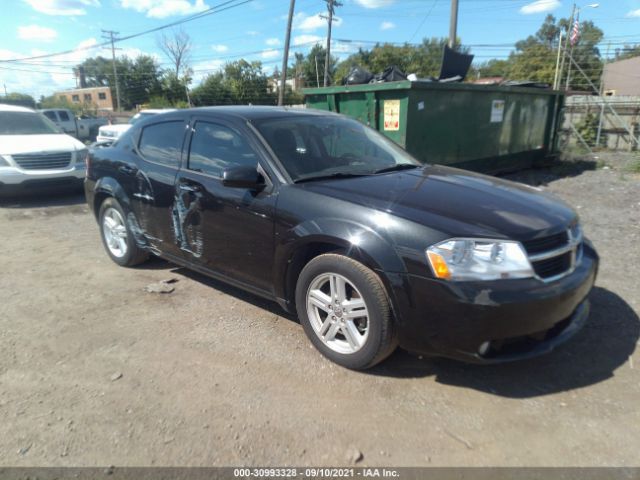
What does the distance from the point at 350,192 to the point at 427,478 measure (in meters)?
1.66

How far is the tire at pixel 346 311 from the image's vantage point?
2660mm

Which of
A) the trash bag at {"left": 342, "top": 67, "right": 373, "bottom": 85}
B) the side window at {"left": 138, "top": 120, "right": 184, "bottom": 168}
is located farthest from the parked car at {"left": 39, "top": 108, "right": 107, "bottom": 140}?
the side window at {"left": 138, "top": 120, "right": 184, "bottom": 168}

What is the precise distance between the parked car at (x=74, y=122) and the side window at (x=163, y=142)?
1791 cm

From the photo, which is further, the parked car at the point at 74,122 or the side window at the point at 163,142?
the parked car at the point at 74,122

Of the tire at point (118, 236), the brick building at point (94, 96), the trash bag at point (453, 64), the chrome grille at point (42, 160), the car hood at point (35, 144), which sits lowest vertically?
the tire at point (118, 236)

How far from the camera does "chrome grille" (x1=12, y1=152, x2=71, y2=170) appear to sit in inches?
315

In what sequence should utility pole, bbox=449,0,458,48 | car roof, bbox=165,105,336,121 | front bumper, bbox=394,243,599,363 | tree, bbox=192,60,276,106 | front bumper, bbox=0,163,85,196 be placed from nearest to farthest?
front bumper, bbox=394,243,599,363
car roof, bbox=165,105,336,121
front bumper, bbox=0,163,85,196
utility pole, bbox=449,0,458,48
tree, bbox=192,60,276,106

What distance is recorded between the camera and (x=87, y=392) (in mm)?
2744

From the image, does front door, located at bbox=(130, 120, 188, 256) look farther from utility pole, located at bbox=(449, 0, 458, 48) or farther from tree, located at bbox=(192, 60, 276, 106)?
tree, located at bbox=(192, 60, 276, 106)

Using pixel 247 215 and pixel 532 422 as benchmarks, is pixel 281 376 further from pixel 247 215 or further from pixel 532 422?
pixel 532 422

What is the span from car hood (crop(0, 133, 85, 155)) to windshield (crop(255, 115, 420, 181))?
21.7 feet

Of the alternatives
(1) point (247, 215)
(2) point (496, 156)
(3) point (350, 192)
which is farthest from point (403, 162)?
(2) point (496, 156)

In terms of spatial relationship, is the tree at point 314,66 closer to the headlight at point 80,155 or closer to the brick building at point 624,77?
the brick building at point 624,77

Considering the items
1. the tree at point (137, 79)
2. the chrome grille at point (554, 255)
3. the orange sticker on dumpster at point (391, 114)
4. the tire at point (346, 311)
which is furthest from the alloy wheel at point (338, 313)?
the tree at point (137, 79)
